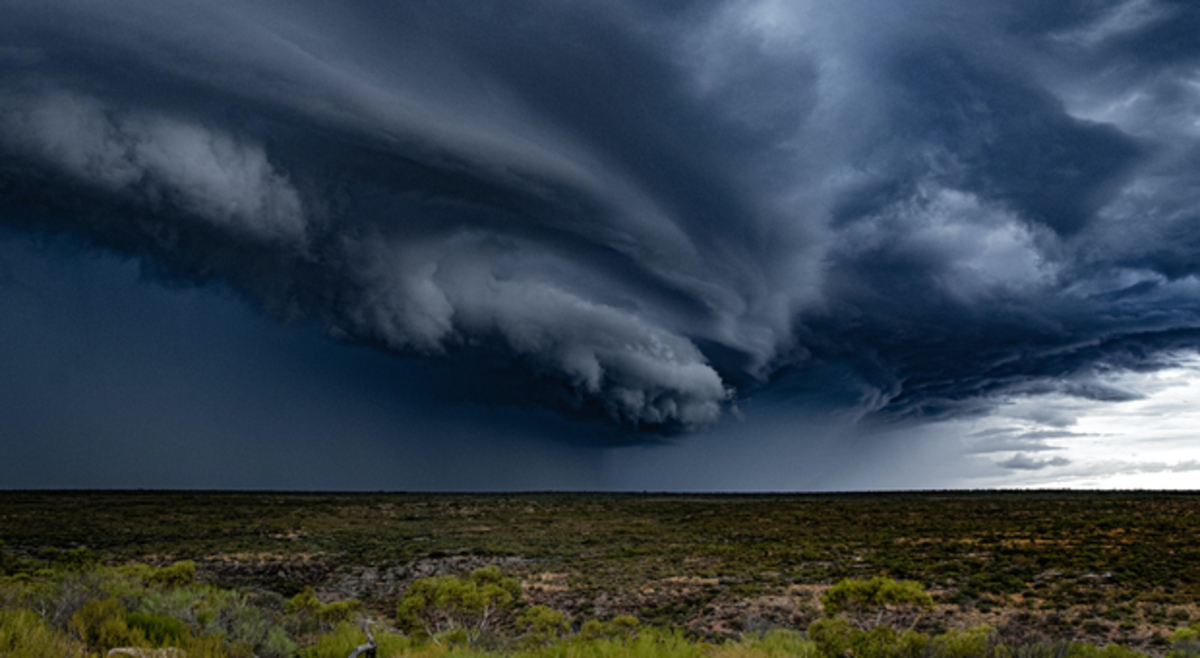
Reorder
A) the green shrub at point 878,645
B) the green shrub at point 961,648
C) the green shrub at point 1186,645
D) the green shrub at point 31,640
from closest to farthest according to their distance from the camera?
the green shrub at point 31,640
the green shrub at point 961,648
the green shrub at point 878,645
the green shrub at point 1186,645

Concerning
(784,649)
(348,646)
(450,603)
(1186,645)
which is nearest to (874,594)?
(1186,645)

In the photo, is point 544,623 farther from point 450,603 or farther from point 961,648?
point 961,648

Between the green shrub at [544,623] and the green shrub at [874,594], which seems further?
the green shrub at [544,623]

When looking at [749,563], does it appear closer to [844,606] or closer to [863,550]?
[863,550]

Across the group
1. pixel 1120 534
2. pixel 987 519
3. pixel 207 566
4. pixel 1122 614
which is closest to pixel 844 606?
pixel 1122 614

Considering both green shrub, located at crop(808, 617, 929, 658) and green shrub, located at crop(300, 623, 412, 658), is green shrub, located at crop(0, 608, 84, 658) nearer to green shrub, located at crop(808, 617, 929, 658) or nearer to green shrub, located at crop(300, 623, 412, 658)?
green shrub, located at crop(300, 623, 412, 658)

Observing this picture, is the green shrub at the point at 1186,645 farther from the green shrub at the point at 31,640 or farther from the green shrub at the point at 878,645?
the green shrub at the point at 31,640

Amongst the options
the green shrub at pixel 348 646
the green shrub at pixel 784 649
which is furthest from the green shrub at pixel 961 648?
the green shrub at pixel 348 646

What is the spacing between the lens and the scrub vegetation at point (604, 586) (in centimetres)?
1034

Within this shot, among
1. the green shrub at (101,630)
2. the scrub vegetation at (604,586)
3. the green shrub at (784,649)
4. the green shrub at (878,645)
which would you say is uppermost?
the green shrub at (101,630)

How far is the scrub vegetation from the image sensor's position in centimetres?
1034

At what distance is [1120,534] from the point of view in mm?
50906

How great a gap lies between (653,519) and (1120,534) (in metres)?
53.2

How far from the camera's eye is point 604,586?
34.3 m
